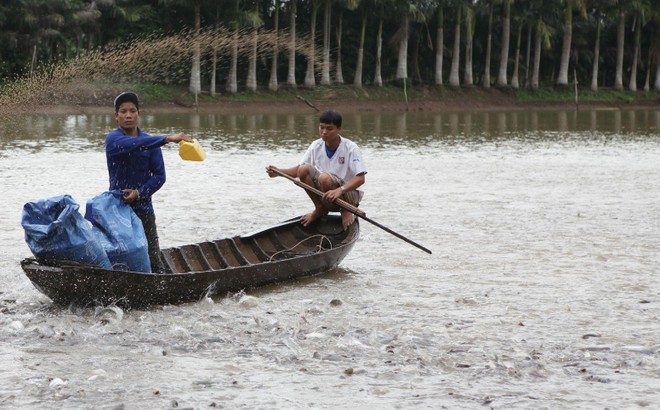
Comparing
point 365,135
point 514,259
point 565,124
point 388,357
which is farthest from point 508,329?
point 565,124

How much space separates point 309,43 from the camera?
47594 mm

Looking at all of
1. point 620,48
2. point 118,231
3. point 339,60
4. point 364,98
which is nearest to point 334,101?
point 364,98

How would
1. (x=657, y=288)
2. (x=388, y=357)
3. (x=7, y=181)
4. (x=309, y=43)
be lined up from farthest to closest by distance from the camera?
1. (x=309, y=43)
2. (x=7, y=181)
3. (x=657, y=288)
4. (x=388, y=357)

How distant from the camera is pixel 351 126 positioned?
34594mm

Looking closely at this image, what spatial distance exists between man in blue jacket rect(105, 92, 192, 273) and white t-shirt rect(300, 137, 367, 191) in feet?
7.70

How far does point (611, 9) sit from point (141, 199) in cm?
4846

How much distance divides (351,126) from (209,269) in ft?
84.0

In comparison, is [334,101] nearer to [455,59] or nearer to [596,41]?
[455,59]

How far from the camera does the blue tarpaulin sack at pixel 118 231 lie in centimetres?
801

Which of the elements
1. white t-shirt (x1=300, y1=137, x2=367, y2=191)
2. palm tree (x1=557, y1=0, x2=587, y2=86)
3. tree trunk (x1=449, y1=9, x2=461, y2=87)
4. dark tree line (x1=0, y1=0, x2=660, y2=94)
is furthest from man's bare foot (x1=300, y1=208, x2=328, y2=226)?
palm tree (x1=557, y1=0, x2=587, y2=86)

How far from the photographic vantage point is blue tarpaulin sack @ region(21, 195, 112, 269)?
7570mm

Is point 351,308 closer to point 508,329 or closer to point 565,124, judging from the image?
point 508,329

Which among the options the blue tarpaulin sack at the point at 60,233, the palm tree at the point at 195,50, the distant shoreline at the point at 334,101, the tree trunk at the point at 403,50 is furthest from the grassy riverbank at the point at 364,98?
the blue tarpaulin sack at the point at 60,233

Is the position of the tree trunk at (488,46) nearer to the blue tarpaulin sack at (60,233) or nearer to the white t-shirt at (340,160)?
the white t-shirt at (340,160)
